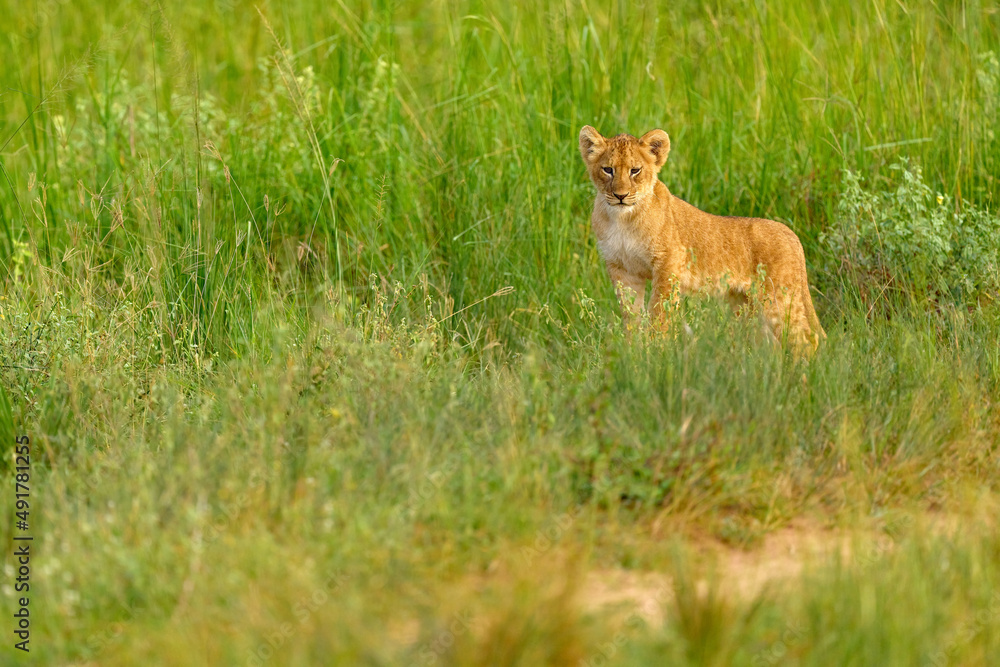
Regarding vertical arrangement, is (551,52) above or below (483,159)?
above

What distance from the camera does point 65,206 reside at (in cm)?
652

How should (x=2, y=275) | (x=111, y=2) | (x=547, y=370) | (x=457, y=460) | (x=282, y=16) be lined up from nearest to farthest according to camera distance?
(x=457, y=460), (x=547, y=370), (x=2, y=275), (x=282, y=16), (x=111, y=2)

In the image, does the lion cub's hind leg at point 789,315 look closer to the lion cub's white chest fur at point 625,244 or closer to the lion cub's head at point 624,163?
the lion cub's white chest fur at point 625,244

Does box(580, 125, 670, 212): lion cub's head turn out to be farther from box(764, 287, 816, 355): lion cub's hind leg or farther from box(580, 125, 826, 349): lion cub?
box(764, 287, 816, 355): lion cub's hind leg

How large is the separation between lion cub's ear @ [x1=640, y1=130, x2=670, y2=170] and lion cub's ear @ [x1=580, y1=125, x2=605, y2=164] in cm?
21

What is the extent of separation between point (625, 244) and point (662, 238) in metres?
0.19

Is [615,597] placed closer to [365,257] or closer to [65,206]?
[365,257]

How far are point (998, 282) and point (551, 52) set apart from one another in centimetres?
281

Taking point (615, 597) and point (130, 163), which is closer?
point (615, 597)

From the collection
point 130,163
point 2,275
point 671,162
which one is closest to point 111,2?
point 130,163

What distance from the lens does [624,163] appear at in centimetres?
570

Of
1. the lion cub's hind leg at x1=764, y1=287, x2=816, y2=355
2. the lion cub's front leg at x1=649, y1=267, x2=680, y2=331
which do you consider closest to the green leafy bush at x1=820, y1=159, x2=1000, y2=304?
the lion cub's hind leg at x1=764, y1=287, x2=816, y2=355

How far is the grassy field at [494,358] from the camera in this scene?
9.64 ft

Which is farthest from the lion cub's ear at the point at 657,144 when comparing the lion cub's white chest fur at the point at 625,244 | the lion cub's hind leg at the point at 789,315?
the lion cub's hind leg at the point at 789,315
